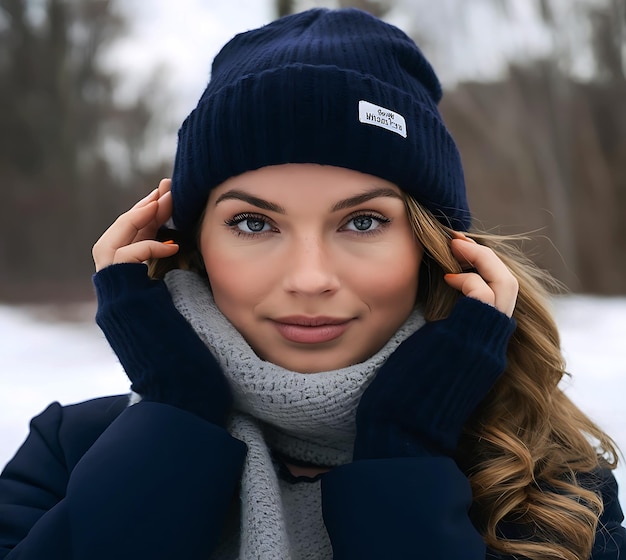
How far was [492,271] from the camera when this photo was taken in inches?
43.3

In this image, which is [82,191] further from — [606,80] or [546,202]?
[606,80]

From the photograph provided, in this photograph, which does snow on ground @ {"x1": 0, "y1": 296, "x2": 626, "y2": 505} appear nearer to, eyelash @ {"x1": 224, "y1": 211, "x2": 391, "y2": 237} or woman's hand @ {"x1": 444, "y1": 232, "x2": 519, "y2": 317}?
woman's hand @ {"x1": 444, "y1": 232, "x2": 519, "y2": 317}

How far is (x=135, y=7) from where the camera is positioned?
3330 millimetres

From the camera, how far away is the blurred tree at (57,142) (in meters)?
3.46

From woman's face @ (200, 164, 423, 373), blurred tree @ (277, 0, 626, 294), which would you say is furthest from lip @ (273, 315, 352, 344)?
blurred tree @ (277, 0, 626, 294)

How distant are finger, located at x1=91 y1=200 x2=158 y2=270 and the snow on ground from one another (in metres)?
0.91

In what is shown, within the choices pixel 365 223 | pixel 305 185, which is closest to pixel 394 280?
pixel 365 223

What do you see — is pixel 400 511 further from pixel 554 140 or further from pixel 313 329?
pixel 554 140

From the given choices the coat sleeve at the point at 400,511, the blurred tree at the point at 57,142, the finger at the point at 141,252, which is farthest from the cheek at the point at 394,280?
the blurred tree at the point at 57,142

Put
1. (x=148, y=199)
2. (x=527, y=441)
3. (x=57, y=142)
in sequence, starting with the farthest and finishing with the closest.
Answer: (x=57, y=142), (x=148, y=199), (x=527, y=441)

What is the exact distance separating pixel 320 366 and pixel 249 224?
0.84 ft

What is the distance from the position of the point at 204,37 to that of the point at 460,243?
2.34 m

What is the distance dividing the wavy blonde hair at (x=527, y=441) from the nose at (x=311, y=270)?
0.59 feet

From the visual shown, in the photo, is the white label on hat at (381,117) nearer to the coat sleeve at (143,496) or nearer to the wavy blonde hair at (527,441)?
the wavy blonde hair at (527,441)
